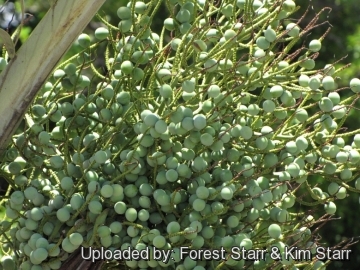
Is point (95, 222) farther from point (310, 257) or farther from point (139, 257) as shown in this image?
point (310, 257)

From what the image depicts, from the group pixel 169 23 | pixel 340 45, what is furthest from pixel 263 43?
pixel 340 45

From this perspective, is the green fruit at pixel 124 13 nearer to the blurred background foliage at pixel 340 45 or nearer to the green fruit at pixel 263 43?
the green fruit at pixel 263 43

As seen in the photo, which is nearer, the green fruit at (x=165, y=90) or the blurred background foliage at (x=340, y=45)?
the green fruit at (x=165, y=90)

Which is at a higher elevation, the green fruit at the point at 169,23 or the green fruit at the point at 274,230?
the green fruit at the point at 169,23

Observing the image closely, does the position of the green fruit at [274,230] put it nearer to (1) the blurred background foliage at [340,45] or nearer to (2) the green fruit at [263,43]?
(2) the green fruit at [263,43]

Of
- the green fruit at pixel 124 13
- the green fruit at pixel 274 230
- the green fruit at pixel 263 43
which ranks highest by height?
the green fruit at pixel 263 43

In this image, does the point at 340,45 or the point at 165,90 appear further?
the point at 340,45

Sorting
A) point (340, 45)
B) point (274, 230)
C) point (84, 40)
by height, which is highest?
point (84, 40)

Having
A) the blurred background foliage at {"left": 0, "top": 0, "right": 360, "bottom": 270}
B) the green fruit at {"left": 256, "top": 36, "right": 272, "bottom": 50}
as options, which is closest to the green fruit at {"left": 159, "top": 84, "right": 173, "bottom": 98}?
the green fruit at {"left": 256, "top": 36, "right": 272, "bottom": 50}

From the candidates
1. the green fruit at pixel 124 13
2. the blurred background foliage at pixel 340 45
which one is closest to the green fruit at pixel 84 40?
the green fruit at pixel 124 13

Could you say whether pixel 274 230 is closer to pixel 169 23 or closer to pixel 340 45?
pixel 169 23

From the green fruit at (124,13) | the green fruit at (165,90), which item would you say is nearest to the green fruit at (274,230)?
the green fruit at (165,90)

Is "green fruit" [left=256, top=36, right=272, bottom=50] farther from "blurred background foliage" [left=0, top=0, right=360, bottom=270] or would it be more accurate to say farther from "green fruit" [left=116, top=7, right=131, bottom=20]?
"blurred background foliage" [left=0, top=0, right=360, bottom=270]
